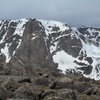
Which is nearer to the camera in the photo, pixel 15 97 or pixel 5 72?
pixel 15 97

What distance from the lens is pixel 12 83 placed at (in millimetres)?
51750

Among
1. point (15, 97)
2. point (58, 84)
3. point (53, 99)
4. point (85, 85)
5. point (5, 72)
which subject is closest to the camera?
point (53, 99)

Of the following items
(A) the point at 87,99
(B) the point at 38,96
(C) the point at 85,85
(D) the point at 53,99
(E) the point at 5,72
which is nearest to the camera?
(D) the point at 53,99

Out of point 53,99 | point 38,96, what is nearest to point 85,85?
point 38,96

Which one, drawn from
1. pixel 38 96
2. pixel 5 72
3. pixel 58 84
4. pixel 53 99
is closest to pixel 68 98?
pixel 53 99

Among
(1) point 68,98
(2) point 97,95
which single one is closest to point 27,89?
(1) point 68,98

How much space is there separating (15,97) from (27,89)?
258cm

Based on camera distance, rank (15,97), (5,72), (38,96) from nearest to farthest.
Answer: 1. (15,97)
2. (38,96)
3. (5,72)

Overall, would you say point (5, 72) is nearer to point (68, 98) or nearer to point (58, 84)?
point (58, 84)

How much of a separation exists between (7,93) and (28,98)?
2.43 meters

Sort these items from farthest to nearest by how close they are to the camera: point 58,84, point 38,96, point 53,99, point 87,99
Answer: point 58,84
point 87,99
point 38,96
point 53,99

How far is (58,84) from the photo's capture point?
184 ft

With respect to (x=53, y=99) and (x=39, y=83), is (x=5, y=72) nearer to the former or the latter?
(x=39, y=83)

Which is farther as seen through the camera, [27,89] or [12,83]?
[12,83]
